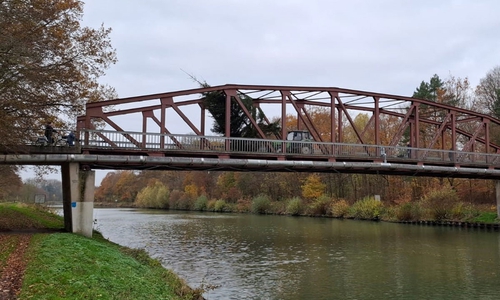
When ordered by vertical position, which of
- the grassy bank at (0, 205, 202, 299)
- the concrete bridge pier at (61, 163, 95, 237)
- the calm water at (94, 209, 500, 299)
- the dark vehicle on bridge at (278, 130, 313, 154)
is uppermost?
the dark vehicle on bridge at (278, 130, 313, 154)

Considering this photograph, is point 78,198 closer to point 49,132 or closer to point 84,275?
point 49,132

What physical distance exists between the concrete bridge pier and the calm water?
14.3 ft

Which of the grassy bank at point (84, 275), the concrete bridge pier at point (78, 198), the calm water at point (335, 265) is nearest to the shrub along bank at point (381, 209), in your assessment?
the calm water at point (335, 265)

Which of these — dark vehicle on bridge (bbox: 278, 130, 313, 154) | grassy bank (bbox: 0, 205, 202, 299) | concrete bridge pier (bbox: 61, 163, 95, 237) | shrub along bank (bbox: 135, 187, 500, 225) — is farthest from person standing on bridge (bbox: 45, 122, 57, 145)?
shrub along bank (bbox: 135, 187, 500, 225)

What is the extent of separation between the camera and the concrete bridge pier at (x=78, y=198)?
2506 cm

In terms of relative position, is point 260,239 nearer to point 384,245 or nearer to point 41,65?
point 384,245

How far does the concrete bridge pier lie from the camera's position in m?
25.1

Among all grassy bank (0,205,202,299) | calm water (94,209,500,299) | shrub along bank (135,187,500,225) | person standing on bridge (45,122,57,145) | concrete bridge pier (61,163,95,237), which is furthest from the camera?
shrub along bank (135,187,500,225)

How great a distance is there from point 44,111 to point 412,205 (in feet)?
146

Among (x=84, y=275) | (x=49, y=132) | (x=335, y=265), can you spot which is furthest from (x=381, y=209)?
(x=84, y=275)

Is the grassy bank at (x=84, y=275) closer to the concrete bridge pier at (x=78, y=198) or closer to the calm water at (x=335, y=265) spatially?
the calm water at (x=335, y=265)

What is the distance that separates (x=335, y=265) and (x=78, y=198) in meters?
14.9

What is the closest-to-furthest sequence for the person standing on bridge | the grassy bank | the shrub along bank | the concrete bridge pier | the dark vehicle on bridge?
the grassy bank → the concrete bridge pier → the person standing on bridge → the dark vehicle on bridge → the shrub along bank

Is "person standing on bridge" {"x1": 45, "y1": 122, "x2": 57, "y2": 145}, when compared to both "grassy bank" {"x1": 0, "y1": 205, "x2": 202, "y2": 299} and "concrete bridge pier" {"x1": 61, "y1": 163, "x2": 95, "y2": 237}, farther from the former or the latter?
"grassy bank" {"x1": 0, "y1": 205, "x2": 202, "y2": 299}
